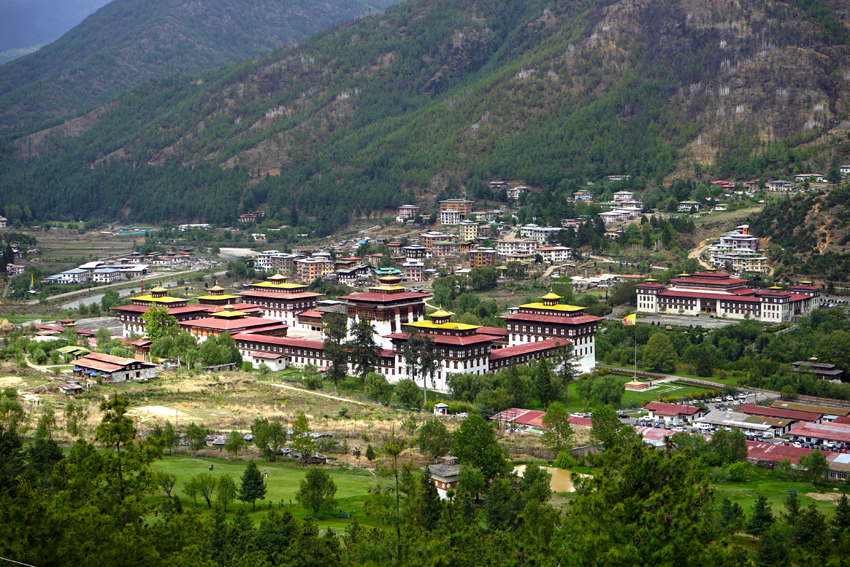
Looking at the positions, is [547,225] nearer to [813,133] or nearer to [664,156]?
A: [664,156]

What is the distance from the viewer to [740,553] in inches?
1200

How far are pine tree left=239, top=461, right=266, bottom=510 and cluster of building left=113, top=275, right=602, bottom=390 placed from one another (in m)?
33.1

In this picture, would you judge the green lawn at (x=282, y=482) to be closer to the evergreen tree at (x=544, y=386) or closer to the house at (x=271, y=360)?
the evergreen tree at (x=544, y=386)

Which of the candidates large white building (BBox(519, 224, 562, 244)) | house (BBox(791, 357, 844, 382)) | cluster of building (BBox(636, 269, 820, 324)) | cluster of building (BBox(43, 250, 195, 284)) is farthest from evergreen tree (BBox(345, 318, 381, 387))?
cluster of building (BBox(43, 250, 195, 284))

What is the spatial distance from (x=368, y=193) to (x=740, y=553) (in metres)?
159

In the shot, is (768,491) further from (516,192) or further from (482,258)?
(516,192)

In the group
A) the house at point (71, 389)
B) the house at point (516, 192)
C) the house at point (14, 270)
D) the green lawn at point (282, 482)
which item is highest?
the house at point (516, 192)

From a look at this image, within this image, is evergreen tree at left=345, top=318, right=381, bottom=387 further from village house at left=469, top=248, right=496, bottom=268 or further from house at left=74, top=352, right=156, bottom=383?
village house at left=469, top=248, right=496, bottom=268

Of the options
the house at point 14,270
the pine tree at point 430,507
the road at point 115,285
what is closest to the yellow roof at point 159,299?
the road at point 115,285

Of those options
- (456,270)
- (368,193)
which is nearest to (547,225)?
(456,270)

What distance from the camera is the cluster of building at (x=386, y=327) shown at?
78.2m

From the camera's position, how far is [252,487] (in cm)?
4319

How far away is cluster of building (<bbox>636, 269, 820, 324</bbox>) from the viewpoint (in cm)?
9544

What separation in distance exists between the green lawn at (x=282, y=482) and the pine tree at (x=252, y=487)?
0.61m
